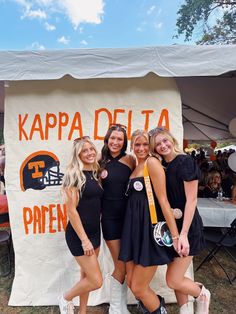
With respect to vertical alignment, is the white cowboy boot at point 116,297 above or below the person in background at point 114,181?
below

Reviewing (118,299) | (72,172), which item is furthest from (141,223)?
(118,299)

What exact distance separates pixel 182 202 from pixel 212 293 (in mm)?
1531

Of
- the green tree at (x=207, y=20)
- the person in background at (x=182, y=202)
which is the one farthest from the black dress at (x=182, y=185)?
the green tree at (x=207, y=20)

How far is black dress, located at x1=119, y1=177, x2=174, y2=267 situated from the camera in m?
1.82

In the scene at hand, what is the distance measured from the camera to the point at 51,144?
8.41 feet

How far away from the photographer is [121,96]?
8.32 feet

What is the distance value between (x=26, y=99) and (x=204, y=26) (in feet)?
54.1

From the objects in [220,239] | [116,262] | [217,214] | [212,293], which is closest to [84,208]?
[116,262]

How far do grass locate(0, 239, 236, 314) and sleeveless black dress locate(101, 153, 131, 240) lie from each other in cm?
106

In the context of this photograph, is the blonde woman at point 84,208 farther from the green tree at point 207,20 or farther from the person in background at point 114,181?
the green tree at point 207,20

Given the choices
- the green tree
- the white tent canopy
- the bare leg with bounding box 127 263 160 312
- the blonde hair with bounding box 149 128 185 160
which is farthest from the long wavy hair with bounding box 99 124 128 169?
the green tree

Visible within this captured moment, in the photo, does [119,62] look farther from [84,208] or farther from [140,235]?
[140,235]

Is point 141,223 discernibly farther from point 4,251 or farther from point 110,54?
point 4,251

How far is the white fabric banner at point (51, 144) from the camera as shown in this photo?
2529mm
